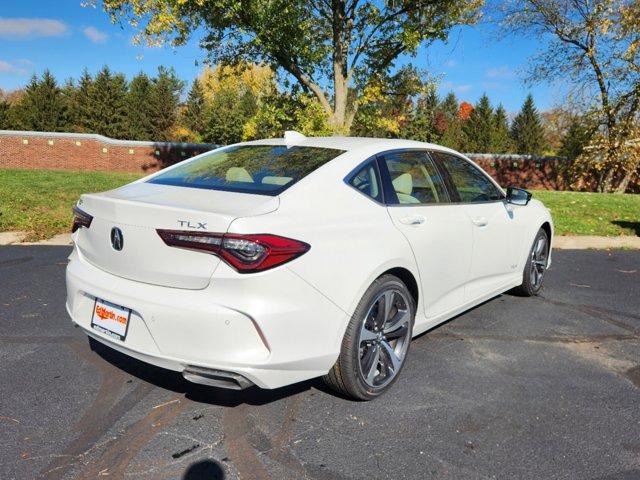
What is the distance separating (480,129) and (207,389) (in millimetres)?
60481

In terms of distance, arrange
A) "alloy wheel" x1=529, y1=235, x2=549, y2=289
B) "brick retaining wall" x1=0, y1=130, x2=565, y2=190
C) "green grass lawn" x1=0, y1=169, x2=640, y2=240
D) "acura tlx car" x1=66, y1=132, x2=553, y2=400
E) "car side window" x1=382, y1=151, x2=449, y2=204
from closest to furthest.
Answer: "acura tlx car" x1=66, y1=132, x2=553, y2=400 < "car side window" x1=382, y1=151, x2=449, y2=204 < "alloy wheel" x1=529, y1=235, x2=549, y2=289 < "green grass lawn" x1=0, y1=169, x2=640, y2=240 < "brick retaining wall" x1=0, y1=130, x2=565, y2=190

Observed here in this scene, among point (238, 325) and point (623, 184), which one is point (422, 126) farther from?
point (238, 325)

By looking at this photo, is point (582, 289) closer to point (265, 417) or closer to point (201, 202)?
point (265, 417)

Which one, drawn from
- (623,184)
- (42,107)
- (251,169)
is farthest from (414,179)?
(42,107)

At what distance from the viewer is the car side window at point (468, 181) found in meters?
4.17

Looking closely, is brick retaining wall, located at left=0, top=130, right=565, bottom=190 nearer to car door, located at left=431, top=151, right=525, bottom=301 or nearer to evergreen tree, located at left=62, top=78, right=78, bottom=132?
evergreen tree, located at left=62, top=78, right=78, bottom=132

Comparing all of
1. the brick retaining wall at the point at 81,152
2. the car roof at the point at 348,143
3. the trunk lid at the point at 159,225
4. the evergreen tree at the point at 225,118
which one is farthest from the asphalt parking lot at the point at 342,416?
the evergreen tree at the point at 225,118

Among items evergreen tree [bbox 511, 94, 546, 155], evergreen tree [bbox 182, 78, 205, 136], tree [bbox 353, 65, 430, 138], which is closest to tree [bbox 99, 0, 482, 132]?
tree [bbox 353, 65, 430, 138]

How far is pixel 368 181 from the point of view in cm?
332

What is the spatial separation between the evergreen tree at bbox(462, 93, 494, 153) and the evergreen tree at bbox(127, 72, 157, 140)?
3265 centimetres

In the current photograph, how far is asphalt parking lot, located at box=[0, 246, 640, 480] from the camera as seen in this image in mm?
2525

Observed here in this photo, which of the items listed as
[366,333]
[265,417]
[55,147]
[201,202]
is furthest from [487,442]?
[55,147]

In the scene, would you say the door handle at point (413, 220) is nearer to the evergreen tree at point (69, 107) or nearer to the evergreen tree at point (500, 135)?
the evergreen tree at point (69, 107)

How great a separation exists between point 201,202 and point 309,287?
2.35 feet
